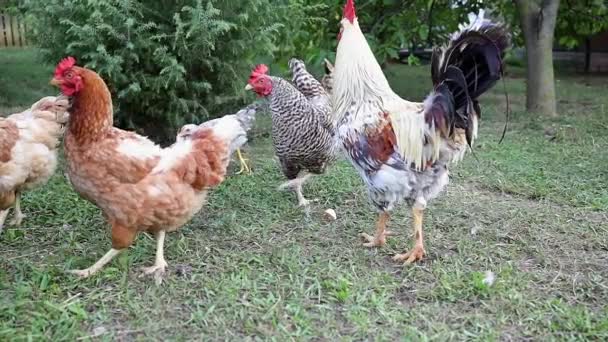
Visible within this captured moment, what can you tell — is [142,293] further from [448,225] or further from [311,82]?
[311,82]

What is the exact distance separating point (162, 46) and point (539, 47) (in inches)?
246

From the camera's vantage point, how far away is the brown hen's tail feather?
3.53 metres

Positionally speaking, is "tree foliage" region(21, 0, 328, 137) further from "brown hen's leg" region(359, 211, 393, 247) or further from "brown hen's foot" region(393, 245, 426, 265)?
"brown hen's foot" region(393, 245, 426, 265)

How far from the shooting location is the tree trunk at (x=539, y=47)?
29.5 ft

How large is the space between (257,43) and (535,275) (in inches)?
157

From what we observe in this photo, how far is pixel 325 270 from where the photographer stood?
391 centimetres

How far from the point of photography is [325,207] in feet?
17.3

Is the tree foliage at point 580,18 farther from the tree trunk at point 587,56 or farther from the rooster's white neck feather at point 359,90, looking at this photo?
the rooster's white neck feather at point 359,90

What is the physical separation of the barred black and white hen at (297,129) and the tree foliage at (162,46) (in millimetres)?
1029

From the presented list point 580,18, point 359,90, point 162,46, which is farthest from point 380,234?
point 580,18

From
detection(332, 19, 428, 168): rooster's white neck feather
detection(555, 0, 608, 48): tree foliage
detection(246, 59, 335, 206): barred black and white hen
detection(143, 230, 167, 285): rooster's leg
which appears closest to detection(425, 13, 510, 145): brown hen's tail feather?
detection(332, 19, 428, 168): rooster's white neck feather

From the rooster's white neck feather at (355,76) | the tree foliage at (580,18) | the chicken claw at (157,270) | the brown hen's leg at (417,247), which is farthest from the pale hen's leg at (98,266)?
the tree foliage at (580,18)

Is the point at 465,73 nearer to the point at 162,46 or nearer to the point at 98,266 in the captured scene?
the point at 98,266

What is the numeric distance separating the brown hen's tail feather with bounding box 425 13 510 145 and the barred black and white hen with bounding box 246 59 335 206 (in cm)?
145
